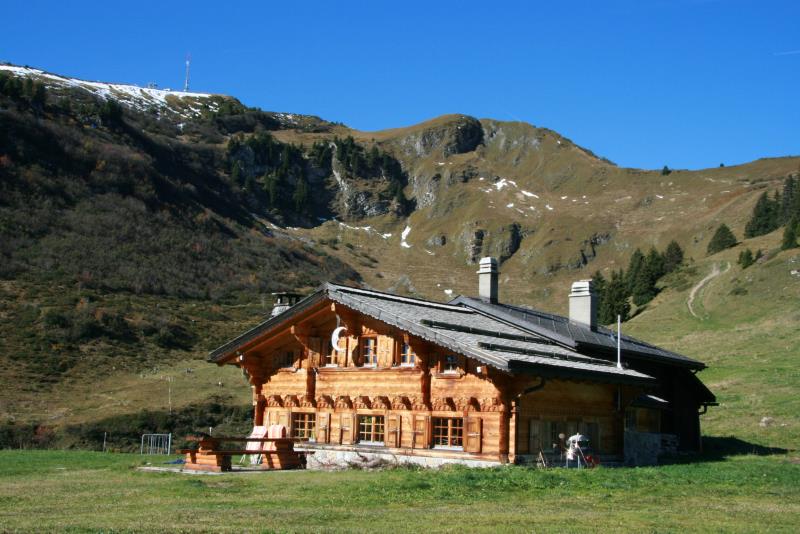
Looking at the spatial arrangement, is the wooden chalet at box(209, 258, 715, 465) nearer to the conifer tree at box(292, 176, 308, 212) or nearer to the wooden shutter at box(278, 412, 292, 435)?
the wooden shutter at box(278, 412, 292, 435)

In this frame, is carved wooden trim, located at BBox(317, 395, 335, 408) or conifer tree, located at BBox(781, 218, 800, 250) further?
conifer tree, located at BBox(781, 218, 800, 250)

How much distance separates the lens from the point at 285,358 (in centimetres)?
2942

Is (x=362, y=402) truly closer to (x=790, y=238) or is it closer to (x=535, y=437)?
(x=535, y=437)

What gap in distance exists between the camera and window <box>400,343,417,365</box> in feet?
84.7

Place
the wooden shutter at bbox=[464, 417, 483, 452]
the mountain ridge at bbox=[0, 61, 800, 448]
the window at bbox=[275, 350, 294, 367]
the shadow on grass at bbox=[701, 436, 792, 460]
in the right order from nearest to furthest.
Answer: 1. the wooden shutter at bbox=[464, 417, 483, 452]
2. the window at bbox=[275, 350, 294, 367]
3. the shadow on grass at bbox=[701, 436, 792, 460]
4. the mountain ridge at bbox=[0, 61, 800, 448]

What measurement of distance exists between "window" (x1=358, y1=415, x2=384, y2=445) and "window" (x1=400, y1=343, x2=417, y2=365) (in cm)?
186

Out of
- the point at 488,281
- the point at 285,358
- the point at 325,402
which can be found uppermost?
the point at 488,281

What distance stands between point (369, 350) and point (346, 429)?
2573 millimetres

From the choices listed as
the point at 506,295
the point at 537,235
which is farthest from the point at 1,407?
the point at 537,235

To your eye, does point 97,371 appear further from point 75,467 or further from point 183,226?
point 183,226

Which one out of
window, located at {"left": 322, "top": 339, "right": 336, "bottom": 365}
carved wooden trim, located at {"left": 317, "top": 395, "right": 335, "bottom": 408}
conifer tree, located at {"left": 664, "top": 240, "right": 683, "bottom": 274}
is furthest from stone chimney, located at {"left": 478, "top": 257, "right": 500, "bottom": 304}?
conifer tree, located at {"left": 664, "top": 240, "right": 683, "bottom": 274}

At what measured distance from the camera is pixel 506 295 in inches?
5007

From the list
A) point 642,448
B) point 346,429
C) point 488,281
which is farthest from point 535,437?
point 488,281

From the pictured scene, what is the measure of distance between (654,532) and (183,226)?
94052 millimetres
